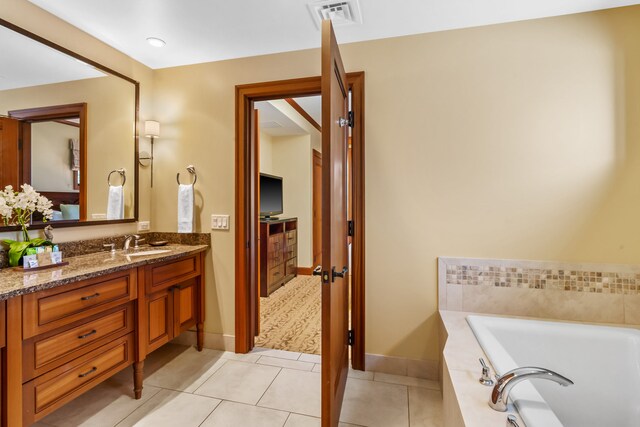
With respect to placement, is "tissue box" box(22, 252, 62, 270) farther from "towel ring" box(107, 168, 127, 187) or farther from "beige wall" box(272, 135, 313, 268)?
"beige wall" box(272, 135, 313, 268)

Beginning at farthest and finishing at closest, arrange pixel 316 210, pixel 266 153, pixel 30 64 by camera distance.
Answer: pixel 316 210 → pixel 266 153 → pixel 30 64

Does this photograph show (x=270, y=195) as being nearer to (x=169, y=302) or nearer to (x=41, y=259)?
(x=169, y=302)

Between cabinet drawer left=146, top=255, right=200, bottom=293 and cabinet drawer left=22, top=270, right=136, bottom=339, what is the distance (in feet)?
0.43

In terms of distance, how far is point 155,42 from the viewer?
206 centimetres

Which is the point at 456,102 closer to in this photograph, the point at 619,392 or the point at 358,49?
the point at 358,49

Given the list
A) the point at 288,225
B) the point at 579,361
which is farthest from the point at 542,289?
the point at 288,225

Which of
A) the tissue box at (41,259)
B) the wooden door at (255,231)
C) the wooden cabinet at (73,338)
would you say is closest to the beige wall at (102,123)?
the tissue box at (41,259)

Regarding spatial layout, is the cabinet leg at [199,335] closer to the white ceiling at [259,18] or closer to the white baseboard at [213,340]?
the white baseboard at [213,340]

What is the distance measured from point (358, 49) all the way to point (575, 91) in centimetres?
140

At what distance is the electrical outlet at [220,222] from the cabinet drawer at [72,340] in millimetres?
812

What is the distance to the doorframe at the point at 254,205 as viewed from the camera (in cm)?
203

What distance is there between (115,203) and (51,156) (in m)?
0.52

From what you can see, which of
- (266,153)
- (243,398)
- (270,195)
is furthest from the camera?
(266,153)

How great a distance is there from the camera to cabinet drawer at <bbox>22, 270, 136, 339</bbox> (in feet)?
4.07
